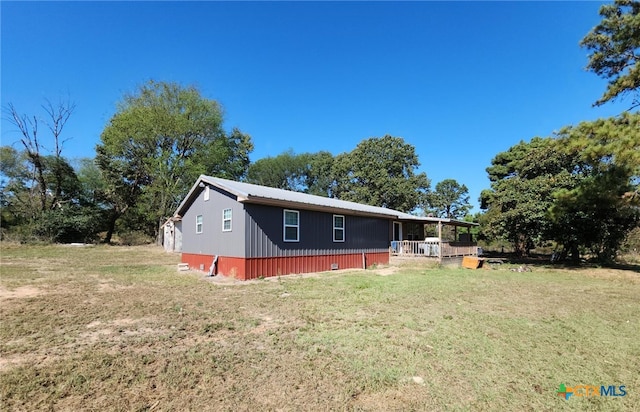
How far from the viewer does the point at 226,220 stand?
11.7m

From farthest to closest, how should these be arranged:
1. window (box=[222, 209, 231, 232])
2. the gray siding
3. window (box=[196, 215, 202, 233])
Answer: window (box=[196, 215, 202, 233]) → window (box=[222, 209, 231, 232]) → the gray siding

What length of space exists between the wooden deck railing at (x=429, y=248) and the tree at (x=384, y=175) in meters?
17.7

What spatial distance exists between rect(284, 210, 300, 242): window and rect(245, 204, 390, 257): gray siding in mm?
153

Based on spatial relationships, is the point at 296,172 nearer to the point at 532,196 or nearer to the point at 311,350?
the point at 532,196

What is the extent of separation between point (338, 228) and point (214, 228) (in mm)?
5159

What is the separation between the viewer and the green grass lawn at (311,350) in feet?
9.66

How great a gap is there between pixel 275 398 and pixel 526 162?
2007 cm

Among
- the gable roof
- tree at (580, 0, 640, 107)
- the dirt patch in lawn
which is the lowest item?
the dirt patch in lawn

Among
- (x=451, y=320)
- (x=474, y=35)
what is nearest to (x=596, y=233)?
(x=474, y=35)

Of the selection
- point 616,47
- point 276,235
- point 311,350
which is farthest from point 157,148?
point 616,47

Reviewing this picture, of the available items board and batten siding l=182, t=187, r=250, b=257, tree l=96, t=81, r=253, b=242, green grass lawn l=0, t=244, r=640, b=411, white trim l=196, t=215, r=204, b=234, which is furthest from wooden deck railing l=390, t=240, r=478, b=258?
tree l=96, t=81, r=253, b=242

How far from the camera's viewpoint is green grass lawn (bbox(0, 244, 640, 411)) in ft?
9.66

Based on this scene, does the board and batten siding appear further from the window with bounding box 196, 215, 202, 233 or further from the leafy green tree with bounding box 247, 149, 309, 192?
the leafy green tree with bounding box 247, 149, 309, 192

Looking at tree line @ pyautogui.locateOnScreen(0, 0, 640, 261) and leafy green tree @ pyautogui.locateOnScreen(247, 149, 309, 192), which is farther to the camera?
leafy green tree @ pyautogui.locateOnScreen(247, 149, 309, 192)
